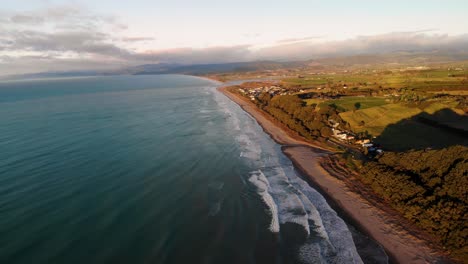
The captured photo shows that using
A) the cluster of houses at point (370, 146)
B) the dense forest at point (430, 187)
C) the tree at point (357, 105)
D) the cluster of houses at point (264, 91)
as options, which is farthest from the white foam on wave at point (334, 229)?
the cluster of houses at point (264, 91)

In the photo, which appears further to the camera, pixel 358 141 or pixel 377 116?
pixel 377 116

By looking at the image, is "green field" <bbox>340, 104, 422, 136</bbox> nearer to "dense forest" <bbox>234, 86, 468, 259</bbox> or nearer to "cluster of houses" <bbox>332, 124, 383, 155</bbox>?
"cluster of houses" <bbox>332, 124, 383, 155</bbox>

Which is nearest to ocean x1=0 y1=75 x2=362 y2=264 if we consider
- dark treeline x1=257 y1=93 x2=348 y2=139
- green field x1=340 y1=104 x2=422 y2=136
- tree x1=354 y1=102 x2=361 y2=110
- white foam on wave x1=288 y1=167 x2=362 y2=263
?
white foam on wave x1=288 y1=167 x2=362 y2=263

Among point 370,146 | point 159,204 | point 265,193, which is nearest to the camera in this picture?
point 159,204

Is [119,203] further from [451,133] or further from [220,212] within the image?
[451,133]

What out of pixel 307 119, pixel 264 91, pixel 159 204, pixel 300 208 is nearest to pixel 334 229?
pixel 300 208

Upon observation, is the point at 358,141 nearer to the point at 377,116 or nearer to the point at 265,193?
the point at 377,116

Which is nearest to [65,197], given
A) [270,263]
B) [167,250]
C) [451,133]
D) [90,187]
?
[90,187]
